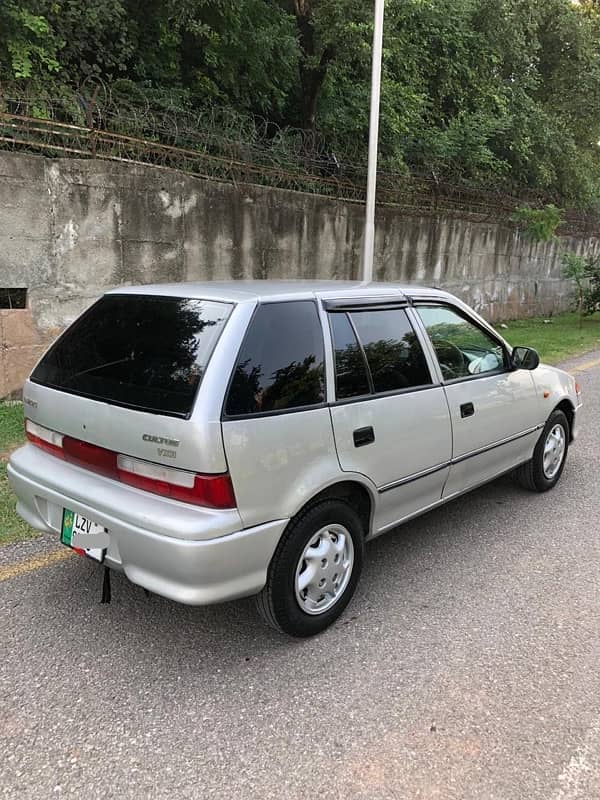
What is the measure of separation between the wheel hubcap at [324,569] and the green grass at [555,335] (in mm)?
7954

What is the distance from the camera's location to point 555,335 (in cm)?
1277

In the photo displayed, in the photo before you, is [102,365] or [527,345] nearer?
[102,365]

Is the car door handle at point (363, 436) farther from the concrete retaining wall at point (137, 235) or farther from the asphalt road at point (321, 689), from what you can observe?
the concrete retaining wall at point (137, 235)

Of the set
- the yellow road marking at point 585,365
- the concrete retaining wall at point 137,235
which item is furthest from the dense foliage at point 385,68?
the yellow road marking at point 585,365

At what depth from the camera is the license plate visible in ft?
9.03

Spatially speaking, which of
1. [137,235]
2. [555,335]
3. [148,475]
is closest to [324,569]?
[148,475]

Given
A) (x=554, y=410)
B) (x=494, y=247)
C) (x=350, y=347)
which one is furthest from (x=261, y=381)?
(x=494, y=247)

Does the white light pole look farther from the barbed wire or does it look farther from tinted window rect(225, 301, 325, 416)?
tinted window rect(225, 301, 325, 416)

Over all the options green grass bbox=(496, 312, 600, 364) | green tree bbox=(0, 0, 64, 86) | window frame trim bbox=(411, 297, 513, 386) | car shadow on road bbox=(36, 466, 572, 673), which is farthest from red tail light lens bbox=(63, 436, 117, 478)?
green grass bbox=(496, 312, 600, 364)

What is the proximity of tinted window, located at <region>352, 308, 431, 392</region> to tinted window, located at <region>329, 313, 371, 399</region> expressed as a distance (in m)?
0.06

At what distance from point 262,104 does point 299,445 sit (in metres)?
9.75

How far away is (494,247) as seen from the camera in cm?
1379

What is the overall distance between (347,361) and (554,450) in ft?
8.27

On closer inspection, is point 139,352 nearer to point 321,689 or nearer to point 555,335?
point 321,689
